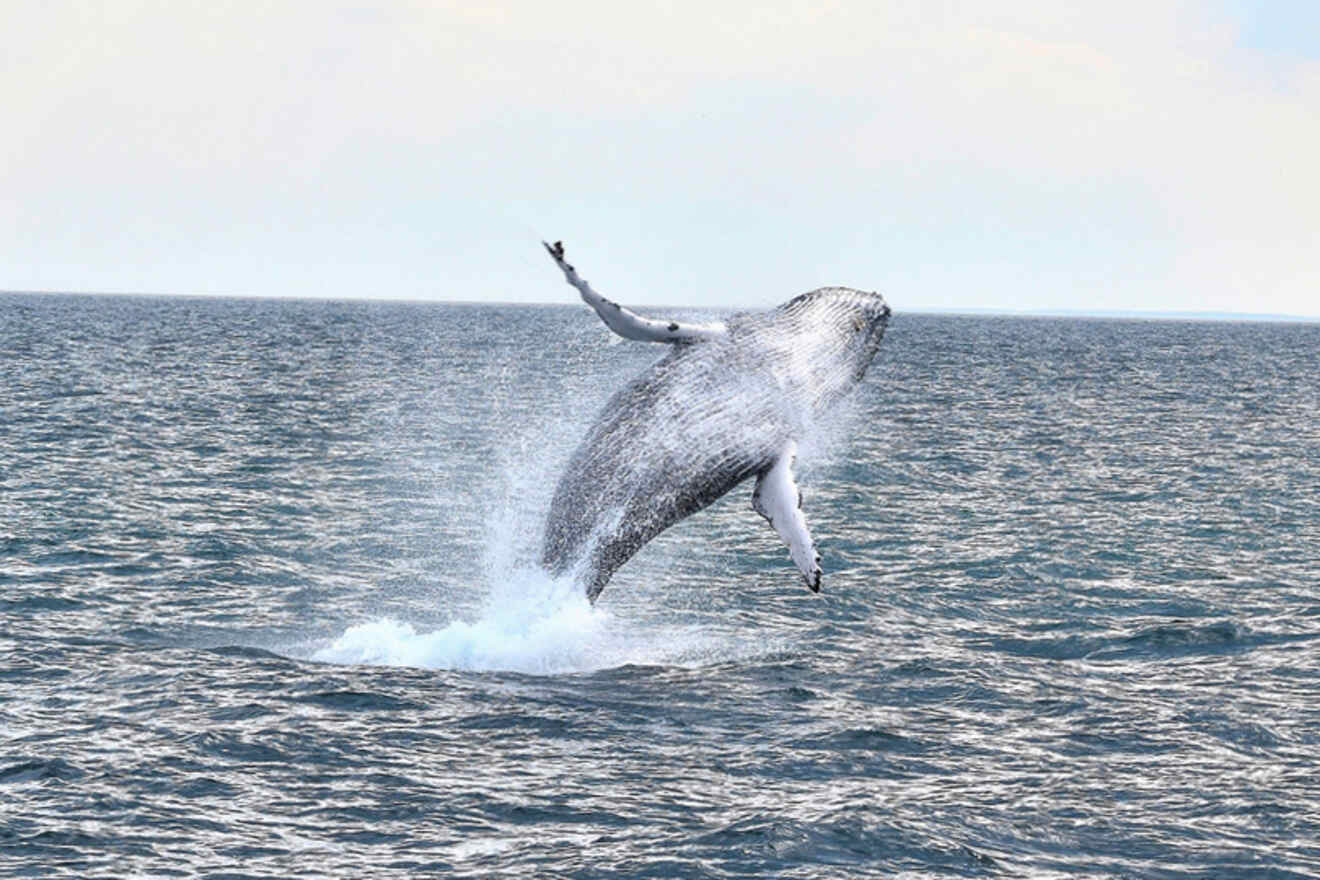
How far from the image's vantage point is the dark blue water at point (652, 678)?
16.3m

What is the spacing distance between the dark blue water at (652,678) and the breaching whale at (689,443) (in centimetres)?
118

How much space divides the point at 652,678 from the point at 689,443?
13.2 ft

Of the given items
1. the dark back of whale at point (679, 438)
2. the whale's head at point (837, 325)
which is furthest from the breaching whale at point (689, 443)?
the whale's head at point (837, 325)

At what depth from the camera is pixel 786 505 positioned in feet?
62.6

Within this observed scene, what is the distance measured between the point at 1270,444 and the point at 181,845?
170 feet

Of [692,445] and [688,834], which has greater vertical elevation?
[692,445]

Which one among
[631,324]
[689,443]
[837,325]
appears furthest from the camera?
Result: [837,325]

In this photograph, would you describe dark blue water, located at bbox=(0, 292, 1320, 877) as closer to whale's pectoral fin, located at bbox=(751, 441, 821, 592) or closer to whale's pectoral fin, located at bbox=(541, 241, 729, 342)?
whale's pectoral fin, located at bbox=(751, 441, 821, 592)

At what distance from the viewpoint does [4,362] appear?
91.7 m

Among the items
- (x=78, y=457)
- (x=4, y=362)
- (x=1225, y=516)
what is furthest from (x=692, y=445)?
(x=4, y=362)

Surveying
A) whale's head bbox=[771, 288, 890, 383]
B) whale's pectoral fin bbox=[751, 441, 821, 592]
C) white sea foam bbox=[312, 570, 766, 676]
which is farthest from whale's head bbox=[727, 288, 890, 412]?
white sea foam bbox=[312, 570, 766, 676]

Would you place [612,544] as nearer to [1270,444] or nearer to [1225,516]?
[1225,516]

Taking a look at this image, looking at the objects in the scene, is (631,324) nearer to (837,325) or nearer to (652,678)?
(837,325)

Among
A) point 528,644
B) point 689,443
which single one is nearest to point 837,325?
point 689,443
